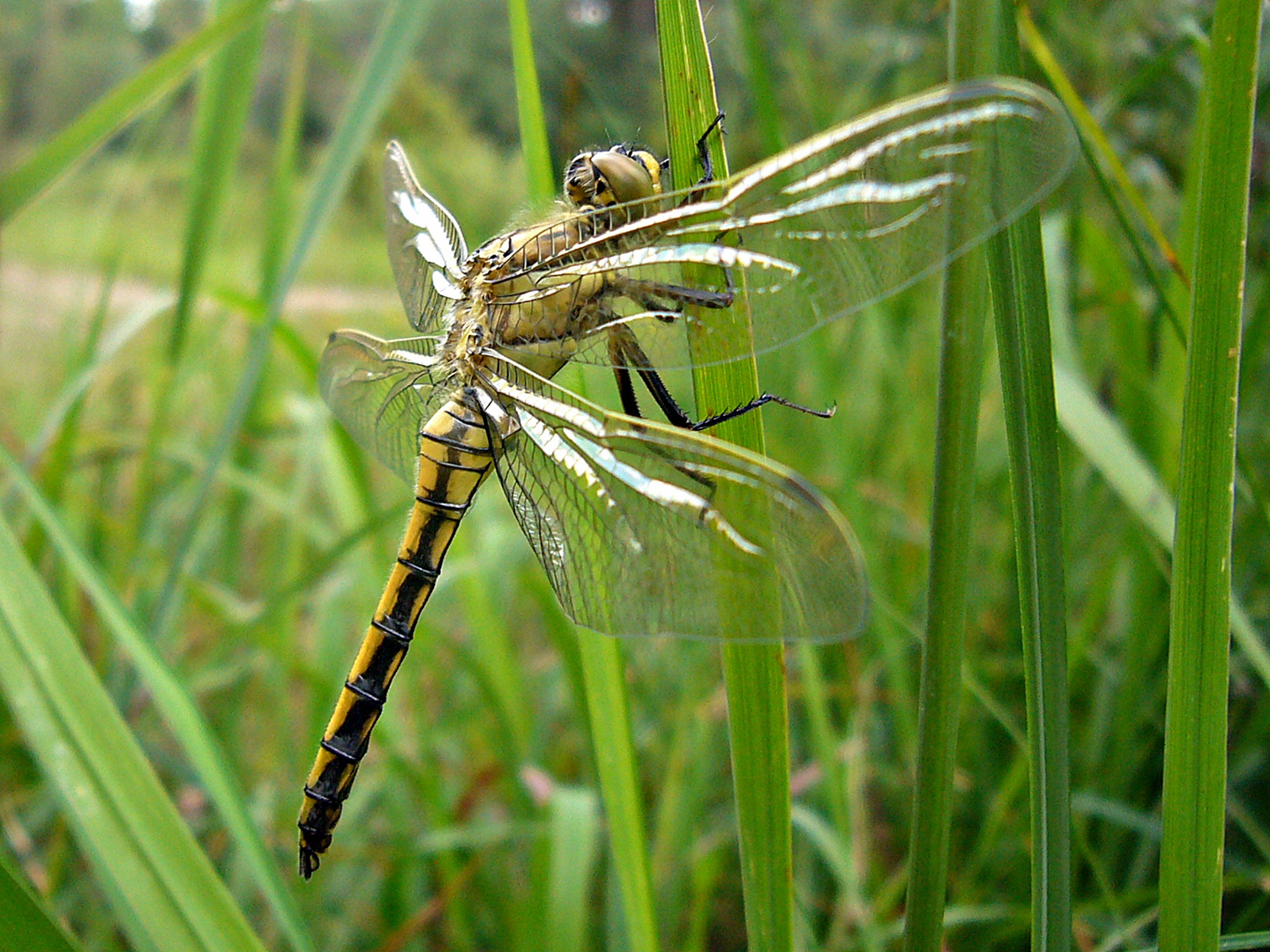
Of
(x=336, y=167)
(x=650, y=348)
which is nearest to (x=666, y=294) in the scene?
(x=650, y=348)

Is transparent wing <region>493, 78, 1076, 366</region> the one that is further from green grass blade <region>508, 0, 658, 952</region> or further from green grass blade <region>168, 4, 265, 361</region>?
green grass blade <region>168, 4, 265, 361</region>

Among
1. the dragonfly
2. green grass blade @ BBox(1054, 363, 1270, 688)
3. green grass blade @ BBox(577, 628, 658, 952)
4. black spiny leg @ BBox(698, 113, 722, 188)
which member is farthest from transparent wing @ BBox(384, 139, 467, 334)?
green grass blade @ BBox(1054, 363, 1270, 688)

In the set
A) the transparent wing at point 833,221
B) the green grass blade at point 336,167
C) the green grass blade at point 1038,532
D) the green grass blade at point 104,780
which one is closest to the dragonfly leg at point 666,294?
the transparent wing at point 833,221

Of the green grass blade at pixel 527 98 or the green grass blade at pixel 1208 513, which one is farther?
the green grass blade at pixel 527 98

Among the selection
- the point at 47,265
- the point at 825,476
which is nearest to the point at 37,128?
the point at 47,265

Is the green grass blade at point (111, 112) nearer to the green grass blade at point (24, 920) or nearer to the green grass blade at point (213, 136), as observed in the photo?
the green grass blade at point (213, 136)

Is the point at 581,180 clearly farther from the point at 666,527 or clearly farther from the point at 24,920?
the point at 24,920
